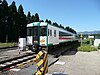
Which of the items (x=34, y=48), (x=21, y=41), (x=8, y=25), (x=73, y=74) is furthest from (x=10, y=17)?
(x=73, y=74)

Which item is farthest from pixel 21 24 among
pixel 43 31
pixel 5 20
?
pixel 43 31

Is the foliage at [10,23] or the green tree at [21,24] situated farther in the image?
the green tree at [21,24]

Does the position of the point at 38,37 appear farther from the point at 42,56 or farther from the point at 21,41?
the point at 42,56

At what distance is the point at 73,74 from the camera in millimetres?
11234

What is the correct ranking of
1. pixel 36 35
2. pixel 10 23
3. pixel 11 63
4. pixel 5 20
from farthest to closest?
1. pixel 10 23
2. pixel 5 20
3. pixel 36 35
4. pixel 11 63

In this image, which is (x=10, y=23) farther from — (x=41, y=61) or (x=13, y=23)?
(x=41, y=61)

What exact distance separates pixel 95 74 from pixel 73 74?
124 cm

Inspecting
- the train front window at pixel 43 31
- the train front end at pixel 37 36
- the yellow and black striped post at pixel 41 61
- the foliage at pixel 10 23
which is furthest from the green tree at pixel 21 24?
the yellow and black striped post at pixel 41 61

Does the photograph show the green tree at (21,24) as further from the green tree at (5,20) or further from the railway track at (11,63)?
the railway track at (11,63)

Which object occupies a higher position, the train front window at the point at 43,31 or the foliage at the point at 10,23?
the foliage at the point at 10,23

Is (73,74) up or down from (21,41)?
down

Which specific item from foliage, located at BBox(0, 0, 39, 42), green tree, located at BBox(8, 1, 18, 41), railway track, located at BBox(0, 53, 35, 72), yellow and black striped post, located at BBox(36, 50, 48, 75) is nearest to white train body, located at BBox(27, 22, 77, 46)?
railway track, located at BBox(0, 53, 35, 72)

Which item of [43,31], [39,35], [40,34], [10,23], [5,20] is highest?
[5,20]

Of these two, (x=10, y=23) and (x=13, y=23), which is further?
(x=13, y=23)
